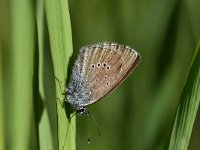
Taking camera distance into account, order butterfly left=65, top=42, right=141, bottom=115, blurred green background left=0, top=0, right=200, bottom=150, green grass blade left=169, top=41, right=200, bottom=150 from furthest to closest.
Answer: blurred green background left=0, top=0, right=200, bottom=150
butterfly left=65, top=42, right=141, bottom=115
green grass blade left=169, top=41, right=200, bottom=150

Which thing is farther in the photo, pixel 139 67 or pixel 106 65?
pixel 139 67

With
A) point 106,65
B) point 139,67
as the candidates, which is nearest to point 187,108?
point 106,65

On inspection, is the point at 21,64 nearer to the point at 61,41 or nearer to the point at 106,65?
the point at 61,41

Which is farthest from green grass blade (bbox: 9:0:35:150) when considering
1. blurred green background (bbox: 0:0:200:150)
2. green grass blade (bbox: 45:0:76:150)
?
blurred green background (bbox: 0:0:200:150)

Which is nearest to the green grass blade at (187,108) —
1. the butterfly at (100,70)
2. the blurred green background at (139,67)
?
the butterfly at (100,70)

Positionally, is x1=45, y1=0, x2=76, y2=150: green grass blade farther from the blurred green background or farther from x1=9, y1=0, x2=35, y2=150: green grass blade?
the blurred green background

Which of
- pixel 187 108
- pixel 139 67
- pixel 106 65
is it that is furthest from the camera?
pixel 139 67
